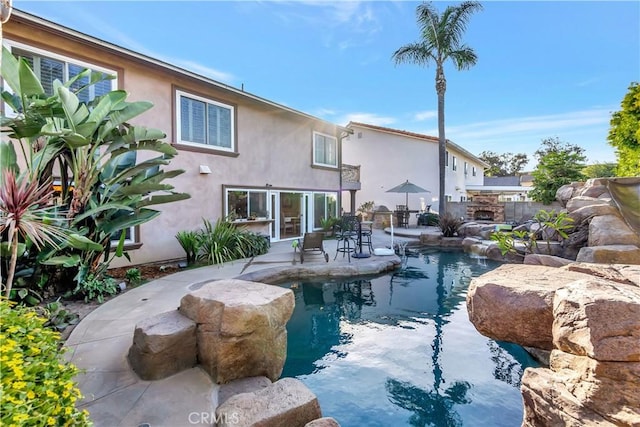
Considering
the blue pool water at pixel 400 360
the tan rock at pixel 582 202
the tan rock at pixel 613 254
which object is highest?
the tan rock at pixel 582 202

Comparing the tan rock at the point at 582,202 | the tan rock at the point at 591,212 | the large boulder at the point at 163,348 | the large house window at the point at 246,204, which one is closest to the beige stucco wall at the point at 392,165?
the large house window at the point at 246,204

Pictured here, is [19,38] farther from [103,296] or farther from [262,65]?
[262,65]

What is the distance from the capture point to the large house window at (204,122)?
977cm

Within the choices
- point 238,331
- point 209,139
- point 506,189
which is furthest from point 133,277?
point 506,189

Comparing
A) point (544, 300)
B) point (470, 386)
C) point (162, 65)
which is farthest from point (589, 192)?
point (162, 65)

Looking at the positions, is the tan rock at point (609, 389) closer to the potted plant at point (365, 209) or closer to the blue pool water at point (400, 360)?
the blue pool water at point (400, 360)

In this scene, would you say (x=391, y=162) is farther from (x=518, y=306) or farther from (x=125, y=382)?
(x=125, y=382)

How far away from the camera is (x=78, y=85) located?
7.59 meters

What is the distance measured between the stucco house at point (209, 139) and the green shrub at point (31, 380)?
7040 millimetres

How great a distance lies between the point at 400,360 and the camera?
4922mm

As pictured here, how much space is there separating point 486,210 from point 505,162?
136ft

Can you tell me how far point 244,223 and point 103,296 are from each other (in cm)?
592

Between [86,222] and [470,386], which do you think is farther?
[86,222]

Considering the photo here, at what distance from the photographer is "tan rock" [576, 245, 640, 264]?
7463 millimetres
